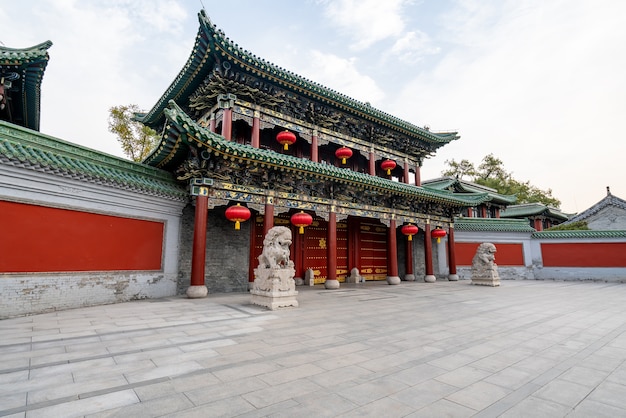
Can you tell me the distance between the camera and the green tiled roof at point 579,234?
54.7 feet

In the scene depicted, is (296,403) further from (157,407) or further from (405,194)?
(405,194)

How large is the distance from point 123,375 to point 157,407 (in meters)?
0.98

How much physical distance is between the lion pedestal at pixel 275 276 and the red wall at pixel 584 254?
731 inches

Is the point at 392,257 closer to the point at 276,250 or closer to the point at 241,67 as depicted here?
the point at 276,250

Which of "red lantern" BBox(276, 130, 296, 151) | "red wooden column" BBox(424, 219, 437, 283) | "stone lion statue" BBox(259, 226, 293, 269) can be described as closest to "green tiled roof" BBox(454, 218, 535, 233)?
"red wooden column" BBox(424, 219, 437, 283)

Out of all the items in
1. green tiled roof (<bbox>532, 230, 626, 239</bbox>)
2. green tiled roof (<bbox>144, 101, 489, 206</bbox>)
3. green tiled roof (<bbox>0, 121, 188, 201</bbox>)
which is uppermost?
green tiled roof (<bbox>144, 101, 489, 206</bbox>)

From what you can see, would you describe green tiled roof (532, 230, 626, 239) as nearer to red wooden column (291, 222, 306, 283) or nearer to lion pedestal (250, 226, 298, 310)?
red wooden column (291, 222, 306, 283)

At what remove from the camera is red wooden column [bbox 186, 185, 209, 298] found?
8.95 m

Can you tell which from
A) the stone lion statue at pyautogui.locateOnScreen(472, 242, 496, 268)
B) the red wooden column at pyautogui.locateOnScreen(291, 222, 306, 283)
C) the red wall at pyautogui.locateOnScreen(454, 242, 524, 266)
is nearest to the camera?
the red wooden column at pyautogui.locateOnScreen(291, 222, 306, 283)

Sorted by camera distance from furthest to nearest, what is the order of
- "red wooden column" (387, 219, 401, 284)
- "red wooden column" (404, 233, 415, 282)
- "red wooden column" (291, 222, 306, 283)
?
"red wooden column" (404, 233, 415, 282)
"red wooden column" (387, 219, 401, 284)
"red wooden column" (291, 222, 306, 283)

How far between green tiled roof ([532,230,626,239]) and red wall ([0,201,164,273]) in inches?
832

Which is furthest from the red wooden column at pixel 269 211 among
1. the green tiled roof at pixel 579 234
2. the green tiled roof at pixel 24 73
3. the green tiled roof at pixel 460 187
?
the green tiled roof at pixel 579 234

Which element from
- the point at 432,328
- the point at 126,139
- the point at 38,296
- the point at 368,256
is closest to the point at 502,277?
the point at 368,256

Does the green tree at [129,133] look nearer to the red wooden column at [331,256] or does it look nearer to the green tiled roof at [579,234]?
the red wooden column at [331,256]
